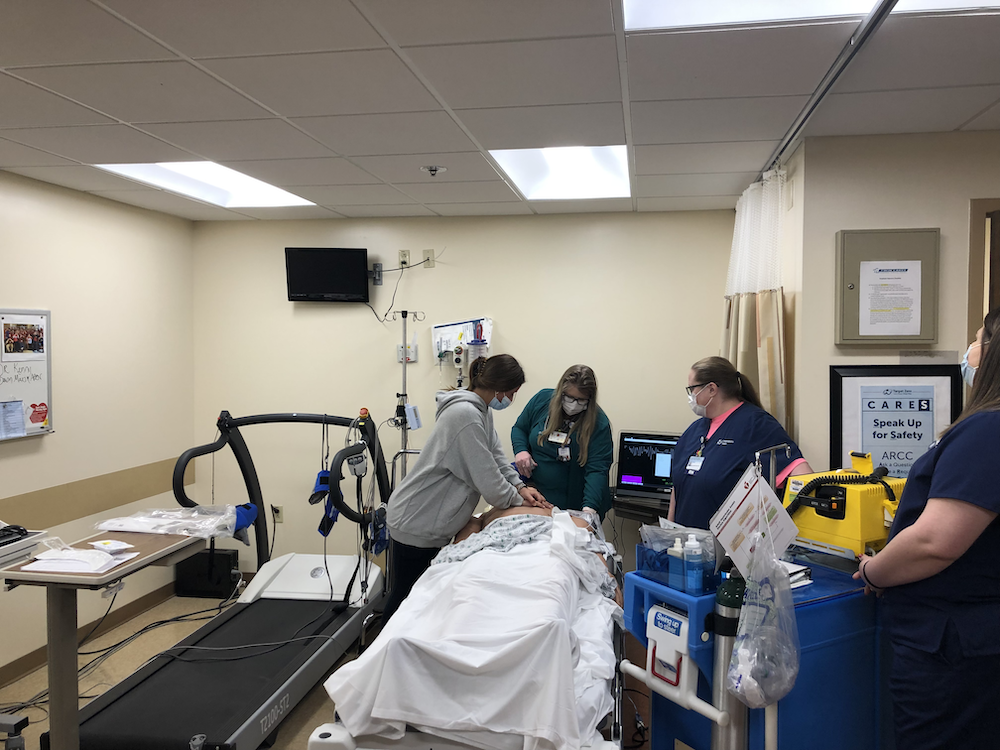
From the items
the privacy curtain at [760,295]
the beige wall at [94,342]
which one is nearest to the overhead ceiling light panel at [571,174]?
Answer: the privacy curtain at [760,295]

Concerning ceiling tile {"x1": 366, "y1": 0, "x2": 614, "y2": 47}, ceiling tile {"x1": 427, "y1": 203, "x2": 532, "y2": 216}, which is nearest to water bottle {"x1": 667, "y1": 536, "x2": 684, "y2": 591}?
ceiling tile {"x1": 366, "y1": 0, "x2": 614, "y2": 47}

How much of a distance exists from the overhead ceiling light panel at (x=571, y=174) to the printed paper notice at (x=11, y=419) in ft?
8.61

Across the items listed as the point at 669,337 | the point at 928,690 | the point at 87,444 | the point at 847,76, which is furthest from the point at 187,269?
the point at 928,690

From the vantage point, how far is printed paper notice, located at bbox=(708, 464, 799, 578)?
141cm

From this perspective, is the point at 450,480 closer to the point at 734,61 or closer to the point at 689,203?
the point at 734,61

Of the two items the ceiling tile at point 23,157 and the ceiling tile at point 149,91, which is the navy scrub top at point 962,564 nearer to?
the ceiling tile at point 149,91

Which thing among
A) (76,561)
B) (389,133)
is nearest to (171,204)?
(389,133)

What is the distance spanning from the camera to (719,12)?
5.38 ft

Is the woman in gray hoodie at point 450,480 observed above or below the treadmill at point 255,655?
above

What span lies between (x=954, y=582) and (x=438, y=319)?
10.3 feet

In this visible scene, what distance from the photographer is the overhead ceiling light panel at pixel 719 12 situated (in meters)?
1.64

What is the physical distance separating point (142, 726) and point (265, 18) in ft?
7.52

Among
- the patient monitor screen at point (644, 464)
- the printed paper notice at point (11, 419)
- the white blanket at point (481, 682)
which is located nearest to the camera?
the white blanket at point (481, 682)

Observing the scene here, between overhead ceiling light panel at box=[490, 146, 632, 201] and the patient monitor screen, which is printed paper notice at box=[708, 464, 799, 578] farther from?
overhead ceiling light panel at box=[490, 146, 632, 201]
